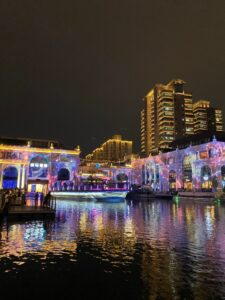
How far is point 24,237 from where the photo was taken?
70.3 ft

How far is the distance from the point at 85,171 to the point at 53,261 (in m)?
123

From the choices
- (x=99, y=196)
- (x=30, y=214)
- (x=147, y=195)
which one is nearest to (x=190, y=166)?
(x=147, y=195)

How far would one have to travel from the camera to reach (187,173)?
114 meters

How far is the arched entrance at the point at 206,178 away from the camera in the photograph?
10019 centimetres

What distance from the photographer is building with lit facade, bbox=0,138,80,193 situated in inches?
4250

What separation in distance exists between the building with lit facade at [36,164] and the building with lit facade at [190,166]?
36552mm

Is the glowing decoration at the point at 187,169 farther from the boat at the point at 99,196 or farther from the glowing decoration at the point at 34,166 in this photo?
the glowing decoration at the point at 34,166

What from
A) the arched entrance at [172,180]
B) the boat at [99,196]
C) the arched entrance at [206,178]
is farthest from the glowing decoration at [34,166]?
the arched entrance at [206,178]

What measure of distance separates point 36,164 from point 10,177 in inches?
445

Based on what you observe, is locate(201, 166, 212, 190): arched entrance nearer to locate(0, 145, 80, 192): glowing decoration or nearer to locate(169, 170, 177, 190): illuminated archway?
locate(169, 170, 177, 190): illuminated archway

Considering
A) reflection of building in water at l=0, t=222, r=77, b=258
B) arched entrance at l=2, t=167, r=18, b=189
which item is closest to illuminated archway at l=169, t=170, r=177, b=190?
arched entrance at l=2, t=167, r=18, b=189

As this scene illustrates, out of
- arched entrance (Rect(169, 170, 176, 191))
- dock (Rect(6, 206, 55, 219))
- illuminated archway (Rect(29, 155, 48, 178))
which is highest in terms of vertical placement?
illuminated archway (Rect(29, 155, 48, 178))

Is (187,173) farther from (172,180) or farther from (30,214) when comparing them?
(30,214)

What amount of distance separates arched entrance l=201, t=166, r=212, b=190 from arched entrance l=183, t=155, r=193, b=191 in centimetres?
868
